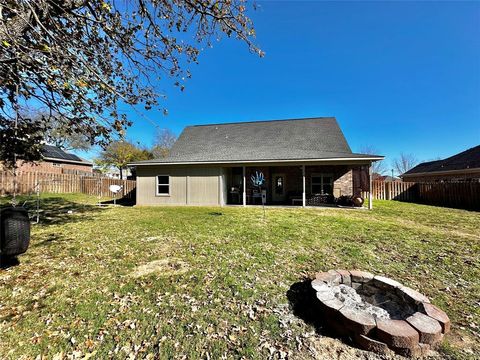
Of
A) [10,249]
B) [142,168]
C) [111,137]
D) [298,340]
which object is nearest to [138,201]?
[142,168]

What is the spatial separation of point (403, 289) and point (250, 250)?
280 centimetres

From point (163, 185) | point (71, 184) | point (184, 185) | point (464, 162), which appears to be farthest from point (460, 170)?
point (71, 184)

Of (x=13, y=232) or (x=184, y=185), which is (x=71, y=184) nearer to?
(x=184, y=185)

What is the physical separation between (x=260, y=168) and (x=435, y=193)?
447 inches

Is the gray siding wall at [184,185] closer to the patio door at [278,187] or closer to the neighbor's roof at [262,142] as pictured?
the neighbor's roof at [262,142]

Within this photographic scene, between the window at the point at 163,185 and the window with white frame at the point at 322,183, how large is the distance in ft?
29.7

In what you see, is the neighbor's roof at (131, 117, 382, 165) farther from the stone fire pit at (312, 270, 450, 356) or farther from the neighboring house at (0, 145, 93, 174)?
the neighboring house at (0, 145, 93, 174)

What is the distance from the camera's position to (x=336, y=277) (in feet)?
11.0

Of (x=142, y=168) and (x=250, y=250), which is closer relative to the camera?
(x=250, y=250)

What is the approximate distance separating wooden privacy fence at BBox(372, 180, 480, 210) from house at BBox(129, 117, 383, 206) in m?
4.90

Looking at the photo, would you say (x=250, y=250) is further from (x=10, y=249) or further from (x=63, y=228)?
(x=63, y=228)

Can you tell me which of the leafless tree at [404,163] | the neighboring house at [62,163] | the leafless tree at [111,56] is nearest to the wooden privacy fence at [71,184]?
the neighboring house at [62,163]

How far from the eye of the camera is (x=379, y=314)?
2639 mm

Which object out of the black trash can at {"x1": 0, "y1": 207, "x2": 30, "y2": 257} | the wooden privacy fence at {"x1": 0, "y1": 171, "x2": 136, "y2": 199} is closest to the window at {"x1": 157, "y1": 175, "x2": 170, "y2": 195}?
the wooden privacy fence at {"x1": 0, "y1": 171, "x2": 136, "y2": 199}
